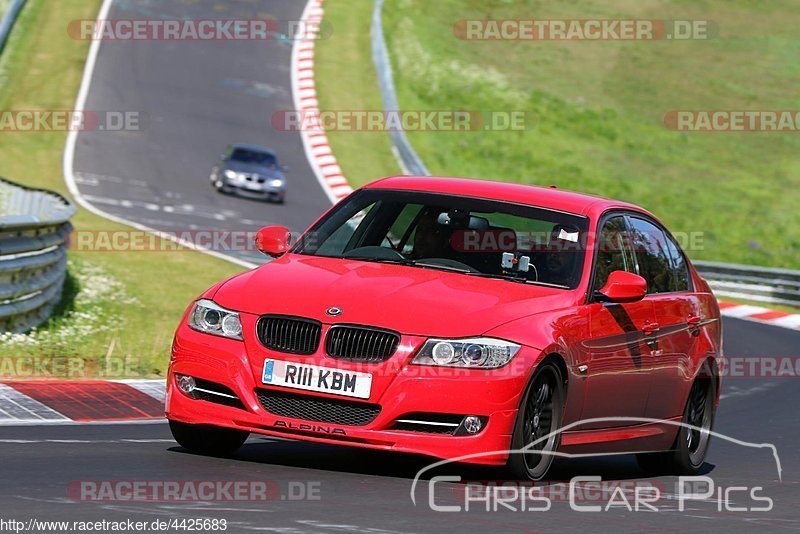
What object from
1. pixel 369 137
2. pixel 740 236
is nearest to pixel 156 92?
pixel 369 137

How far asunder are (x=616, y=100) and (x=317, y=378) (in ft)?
123

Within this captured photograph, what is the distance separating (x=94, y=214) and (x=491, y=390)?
71.4 ft

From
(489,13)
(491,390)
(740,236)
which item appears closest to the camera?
(491,390)

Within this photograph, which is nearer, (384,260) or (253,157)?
(384,260)

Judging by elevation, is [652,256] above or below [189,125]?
above

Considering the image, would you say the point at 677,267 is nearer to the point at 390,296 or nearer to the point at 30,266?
the point at 390,296

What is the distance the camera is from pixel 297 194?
3400 cm

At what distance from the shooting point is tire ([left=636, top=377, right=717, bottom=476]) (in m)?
9.83

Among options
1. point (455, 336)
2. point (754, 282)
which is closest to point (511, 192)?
point (455, 336)

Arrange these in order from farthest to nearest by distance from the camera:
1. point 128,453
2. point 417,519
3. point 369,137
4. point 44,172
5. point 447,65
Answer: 1. point 447,65
2. point 369,137
3. point 44,172
4. point 128,453
5. point 417,519

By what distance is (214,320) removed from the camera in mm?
8078

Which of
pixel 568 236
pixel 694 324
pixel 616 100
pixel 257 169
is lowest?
pixel 257 169

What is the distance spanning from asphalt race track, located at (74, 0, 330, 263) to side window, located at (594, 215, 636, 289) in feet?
50.6

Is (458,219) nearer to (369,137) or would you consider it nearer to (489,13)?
(369,137)
